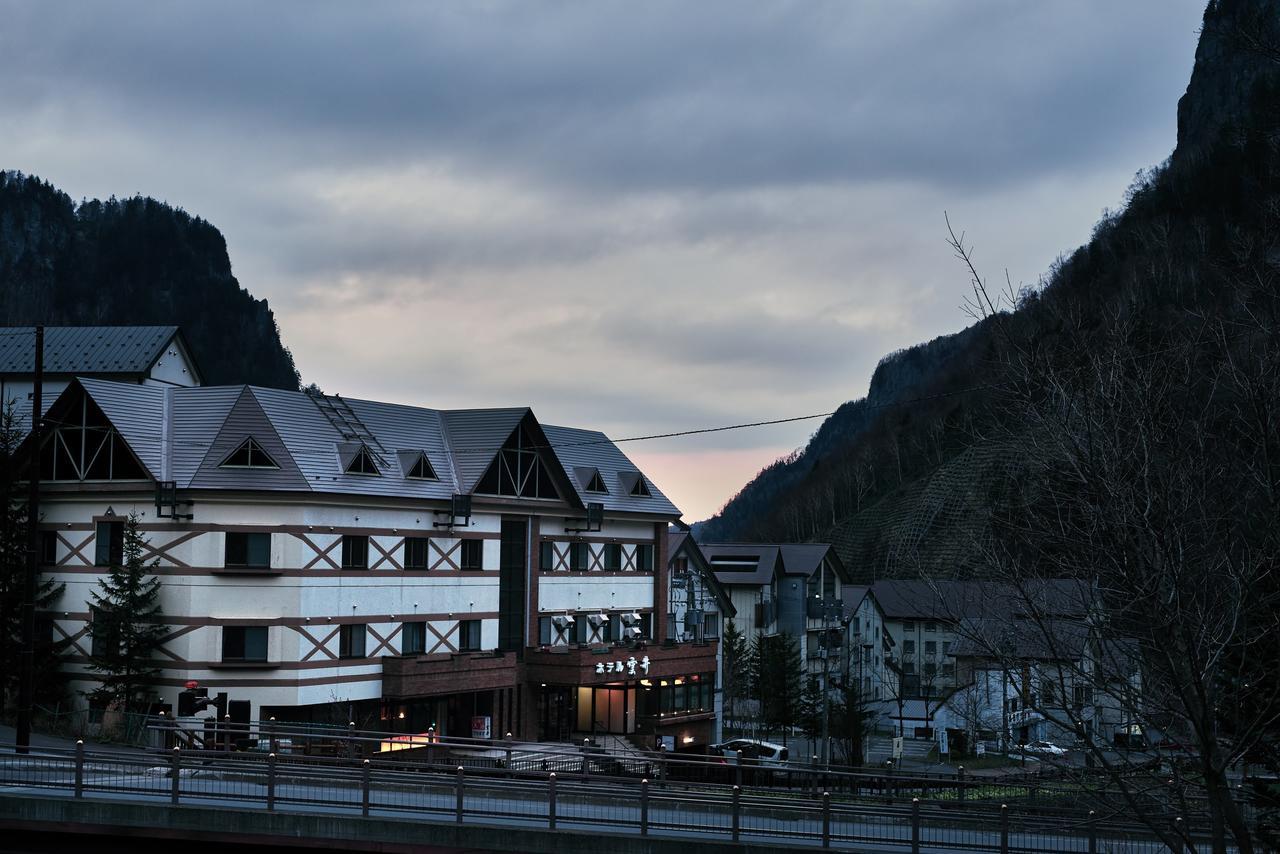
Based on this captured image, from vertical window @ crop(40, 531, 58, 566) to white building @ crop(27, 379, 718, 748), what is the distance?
7cm

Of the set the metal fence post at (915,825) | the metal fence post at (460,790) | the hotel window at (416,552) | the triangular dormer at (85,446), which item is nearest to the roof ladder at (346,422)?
the hotel window at (416,552)

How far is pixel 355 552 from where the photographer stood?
155 feet

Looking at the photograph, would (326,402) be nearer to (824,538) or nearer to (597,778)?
(597,778)

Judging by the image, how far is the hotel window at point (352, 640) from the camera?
152 ft

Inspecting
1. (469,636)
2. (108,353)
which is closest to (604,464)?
(469,636)

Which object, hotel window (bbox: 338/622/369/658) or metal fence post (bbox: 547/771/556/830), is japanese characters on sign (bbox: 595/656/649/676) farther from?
metal fence post (bbox: 547/771/556/830)

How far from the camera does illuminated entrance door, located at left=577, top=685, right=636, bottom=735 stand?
57.1 meters

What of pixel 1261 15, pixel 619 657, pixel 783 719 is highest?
pixel 1261 15

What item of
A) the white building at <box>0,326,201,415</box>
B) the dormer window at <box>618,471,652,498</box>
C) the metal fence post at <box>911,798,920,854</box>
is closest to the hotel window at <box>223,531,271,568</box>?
the dormer window at <box>618,471,652,498</box>

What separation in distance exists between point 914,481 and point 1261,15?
174 metres

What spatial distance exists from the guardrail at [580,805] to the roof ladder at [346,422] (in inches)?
821

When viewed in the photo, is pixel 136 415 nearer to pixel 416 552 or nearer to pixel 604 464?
pixel 416 552

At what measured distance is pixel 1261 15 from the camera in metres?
14.7

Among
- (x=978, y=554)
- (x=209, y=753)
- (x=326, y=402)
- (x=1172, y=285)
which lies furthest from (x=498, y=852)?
(x=1172, y=285)
